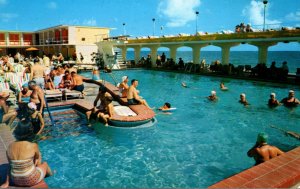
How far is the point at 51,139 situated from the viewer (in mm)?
7629

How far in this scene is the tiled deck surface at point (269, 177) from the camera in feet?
11.9

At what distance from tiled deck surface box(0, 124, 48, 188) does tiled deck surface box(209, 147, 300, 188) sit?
272 cm

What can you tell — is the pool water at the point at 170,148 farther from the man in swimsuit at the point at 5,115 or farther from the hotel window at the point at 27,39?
the hotel window at the point at 27,39

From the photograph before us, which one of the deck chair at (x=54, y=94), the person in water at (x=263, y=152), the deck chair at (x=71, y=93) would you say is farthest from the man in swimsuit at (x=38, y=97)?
the person in water at (x=263, y=152)

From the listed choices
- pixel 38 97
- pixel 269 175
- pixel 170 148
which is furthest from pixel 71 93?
pixel 269 175

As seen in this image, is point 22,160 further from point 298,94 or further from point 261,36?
point 261,36

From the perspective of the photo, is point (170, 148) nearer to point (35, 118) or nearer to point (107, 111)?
point (107, 111)

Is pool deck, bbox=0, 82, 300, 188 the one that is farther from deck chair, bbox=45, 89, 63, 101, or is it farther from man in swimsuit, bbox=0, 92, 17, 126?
deck chair, bbox=45, 89, 63, 101

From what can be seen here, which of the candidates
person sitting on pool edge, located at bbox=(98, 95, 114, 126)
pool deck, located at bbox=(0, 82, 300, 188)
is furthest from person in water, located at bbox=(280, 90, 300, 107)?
person sitting on pool edge, located at bbox=(98, 95, 114, 126)

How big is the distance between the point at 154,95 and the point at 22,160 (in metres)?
11.8

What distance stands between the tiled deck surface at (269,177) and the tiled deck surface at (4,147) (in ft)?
8.94

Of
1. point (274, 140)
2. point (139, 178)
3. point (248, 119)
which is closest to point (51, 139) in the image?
point (139, 178)

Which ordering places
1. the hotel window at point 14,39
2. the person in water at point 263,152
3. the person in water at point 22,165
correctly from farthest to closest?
the hotel window at point 14,39
the person in water at point 263,152
the person in water at point 22,165

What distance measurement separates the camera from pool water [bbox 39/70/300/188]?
225 inches
